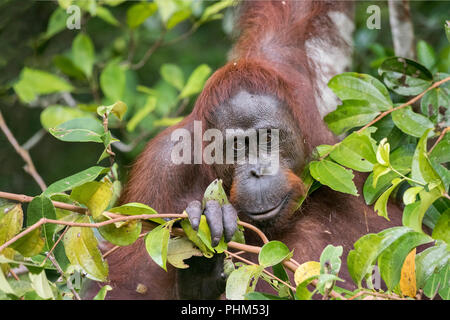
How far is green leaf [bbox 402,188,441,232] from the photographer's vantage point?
7.09 ft

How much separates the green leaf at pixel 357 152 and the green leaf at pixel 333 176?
0.03 meters

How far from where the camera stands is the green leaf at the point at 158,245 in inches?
81.1

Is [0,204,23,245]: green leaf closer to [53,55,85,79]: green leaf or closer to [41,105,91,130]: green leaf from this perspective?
[41,105,91,130]: green leaf

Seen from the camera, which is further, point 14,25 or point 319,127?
point 14,25

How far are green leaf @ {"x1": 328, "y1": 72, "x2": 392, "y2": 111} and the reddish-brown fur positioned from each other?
223 millimetres

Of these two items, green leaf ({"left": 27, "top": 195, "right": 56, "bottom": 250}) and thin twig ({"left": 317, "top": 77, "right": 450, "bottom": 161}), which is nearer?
green leaf ({"left": 27, "top": 195, "right": 56, "bottom": 250})

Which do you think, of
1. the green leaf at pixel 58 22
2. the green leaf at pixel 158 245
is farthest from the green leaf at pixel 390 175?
the green leaf at pixel 58 22

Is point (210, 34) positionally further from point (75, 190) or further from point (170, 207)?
point (75, 190)

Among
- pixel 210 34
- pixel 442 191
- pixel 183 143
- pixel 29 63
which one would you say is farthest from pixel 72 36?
pixel 442 191

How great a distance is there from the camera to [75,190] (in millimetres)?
2109

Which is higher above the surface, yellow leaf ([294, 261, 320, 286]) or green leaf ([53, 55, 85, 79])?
green leaf ([53, 55, 85, 79])

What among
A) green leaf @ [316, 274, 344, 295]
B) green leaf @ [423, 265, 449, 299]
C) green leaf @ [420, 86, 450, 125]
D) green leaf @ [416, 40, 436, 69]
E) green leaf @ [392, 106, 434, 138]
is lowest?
green leaf @ [423, 265, 449, 299]

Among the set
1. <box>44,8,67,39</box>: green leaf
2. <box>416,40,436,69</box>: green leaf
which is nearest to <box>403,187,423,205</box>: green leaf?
<box>416,40,436,69</box>: green leaf

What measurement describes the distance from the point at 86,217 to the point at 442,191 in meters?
1.22
